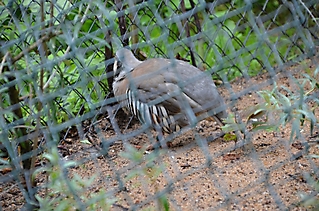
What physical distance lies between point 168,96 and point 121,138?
564 millimetres

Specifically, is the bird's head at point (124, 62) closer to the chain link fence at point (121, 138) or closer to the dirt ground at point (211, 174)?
the chain link fence at point (121, 138)

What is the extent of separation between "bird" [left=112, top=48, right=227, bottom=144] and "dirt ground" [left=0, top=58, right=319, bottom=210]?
20cm

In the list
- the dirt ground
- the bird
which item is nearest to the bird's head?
the bird

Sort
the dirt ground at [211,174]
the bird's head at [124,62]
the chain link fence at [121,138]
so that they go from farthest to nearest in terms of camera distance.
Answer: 1. the bird's head at [124,62]
2. the dirt ground at [211,174]
3. the chain link fence at [121,138]

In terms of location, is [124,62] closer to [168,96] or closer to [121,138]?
[168,96]

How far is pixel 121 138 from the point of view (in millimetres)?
2766

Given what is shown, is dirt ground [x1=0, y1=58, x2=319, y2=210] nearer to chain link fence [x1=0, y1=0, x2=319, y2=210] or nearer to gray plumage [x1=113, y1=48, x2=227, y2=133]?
chain link fence [x1=0, y1=0, x2=319, y2=210]

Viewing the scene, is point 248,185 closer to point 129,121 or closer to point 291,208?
point 291,208

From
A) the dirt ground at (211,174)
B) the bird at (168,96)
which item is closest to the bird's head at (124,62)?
the bird at (168,96)

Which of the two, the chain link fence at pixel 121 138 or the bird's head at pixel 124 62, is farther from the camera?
the bird's head at pixel 124 62

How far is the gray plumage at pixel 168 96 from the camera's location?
3.29m

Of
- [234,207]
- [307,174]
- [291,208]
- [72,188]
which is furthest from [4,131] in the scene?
[307,174]

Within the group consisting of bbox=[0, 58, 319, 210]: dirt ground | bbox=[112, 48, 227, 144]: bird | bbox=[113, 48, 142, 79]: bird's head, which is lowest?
bbox=[0, 58, 319, 210]: dirt ground

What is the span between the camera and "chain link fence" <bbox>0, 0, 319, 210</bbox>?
78.3 inches
